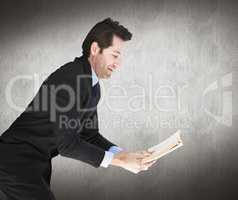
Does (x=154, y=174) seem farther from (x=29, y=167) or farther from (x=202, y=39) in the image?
(x=29, y=167)

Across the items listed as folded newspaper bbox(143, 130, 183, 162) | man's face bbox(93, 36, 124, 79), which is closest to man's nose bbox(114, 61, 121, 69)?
man's face bbox(93, 36, 124, 79)

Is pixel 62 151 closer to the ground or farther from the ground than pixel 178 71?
closer to the ground

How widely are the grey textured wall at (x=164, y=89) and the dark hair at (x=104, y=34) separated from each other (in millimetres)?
50

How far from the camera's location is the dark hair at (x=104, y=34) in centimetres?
304

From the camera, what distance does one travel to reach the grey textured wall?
331 centimetres

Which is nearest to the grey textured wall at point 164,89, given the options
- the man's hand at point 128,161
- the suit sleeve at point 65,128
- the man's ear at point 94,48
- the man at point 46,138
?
the man's ear at point 94,48

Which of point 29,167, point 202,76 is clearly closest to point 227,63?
point 202,76

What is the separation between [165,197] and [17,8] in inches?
63.7

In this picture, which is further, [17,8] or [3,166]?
[17,8]

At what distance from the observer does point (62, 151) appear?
232 cm

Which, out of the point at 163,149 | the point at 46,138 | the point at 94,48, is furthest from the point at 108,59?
the point at 46,138

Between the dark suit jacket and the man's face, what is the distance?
44 cm

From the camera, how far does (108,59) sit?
309 cm

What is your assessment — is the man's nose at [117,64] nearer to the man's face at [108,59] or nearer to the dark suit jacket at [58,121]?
the man's face at [108,59]
